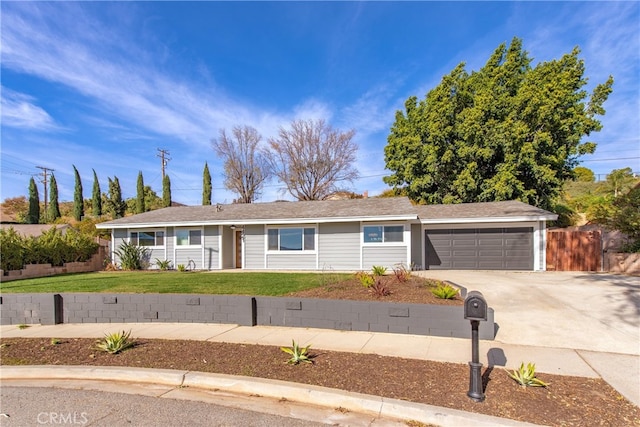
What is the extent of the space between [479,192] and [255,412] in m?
21.6

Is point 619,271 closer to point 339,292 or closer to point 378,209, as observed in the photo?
point 378,209

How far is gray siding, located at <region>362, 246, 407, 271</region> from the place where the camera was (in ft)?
50.6

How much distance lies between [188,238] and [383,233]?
10039 mm

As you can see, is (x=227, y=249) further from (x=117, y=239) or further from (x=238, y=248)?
(x=117, y=239)

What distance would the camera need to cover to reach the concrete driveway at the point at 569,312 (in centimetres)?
616

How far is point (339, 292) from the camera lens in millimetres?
8406

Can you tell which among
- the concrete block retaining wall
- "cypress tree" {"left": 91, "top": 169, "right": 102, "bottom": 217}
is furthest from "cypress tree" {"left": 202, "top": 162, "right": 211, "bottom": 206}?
the concrete block retaining wall

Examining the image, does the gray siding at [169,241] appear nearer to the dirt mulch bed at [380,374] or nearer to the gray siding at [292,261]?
the gray siding at [292,261]

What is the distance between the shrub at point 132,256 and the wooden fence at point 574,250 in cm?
1947

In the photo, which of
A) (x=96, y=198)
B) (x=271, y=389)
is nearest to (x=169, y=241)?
(x=271, y=389)

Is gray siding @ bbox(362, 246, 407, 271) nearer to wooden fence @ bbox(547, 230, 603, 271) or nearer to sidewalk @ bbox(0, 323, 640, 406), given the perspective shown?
wooden fence @ bbox(547, 230, 603, 271)

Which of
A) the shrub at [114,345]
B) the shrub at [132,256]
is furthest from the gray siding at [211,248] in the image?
the shrub at [114,345]

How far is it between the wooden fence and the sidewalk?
11.5m

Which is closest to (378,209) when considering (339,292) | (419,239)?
(419,239)
